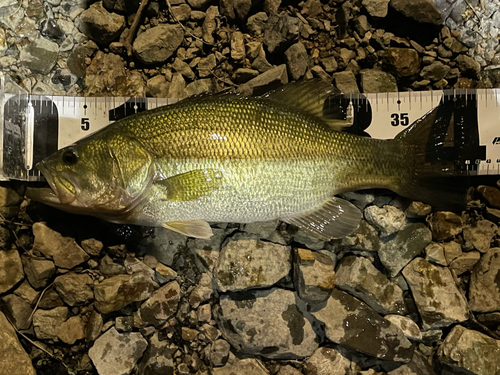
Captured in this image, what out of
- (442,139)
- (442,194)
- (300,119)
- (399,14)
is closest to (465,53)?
(399,14)

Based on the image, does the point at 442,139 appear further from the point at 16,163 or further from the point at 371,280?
the point at 16,163

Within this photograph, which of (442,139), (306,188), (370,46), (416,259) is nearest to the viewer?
(306,188)

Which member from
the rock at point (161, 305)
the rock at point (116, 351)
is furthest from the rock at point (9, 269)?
the rock at point (161, 305)

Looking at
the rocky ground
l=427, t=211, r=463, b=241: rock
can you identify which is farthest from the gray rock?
l=427, t=211, r=463, b=241: rock

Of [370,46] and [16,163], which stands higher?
[370,46]

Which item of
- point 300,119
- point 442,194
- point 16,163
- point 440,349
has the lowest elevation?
point 440,349

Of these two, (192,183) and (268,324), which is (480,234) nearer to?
(268,324)

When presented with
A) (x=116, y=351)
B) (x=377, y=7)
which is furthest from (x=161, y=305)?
(x=377, y=7)
